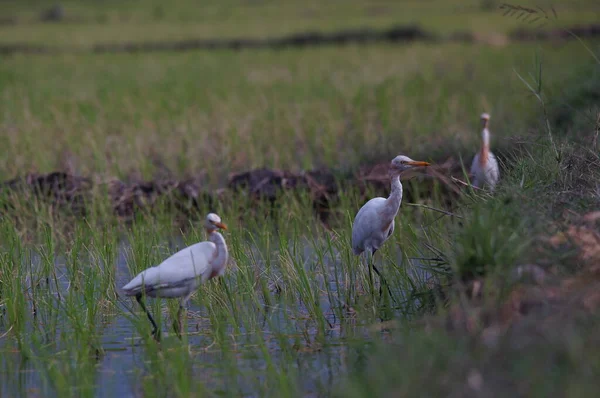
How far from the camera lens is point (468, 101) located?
12.6m

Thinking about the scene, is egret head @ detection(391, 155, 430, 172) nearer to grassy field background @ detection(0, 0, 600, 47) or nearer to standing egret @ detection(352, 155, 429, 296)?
standing egret @ detection(352, 155, 429, 296)

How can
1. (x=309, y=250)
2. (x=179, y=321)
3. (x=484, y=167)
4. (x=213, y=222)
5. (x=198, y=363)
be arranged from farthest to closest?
(x=309, y=250) < (x=484, y=167) < (x=179, y=321) < (x=213, y=222) < (x=198, y=363)

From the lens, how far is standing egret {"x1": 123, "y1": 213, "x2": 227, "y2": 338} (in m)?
4.02

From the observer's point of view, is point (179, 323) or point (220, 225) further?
point (179, 323)

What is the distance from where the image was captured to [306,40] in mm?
28797

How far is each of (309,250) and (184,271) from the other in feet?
8.79

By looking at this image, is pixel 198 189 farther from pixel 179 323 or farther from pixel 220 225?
pixel 220 225

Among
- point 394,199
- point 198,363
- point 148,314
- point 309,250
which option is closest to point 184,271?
point 148,314

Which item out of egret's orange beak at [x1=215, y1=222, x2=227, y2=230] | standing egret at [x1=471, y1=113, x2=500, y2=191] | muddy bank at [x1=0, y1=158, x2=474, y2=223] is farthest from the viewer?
muddy bank at [x1=0, y1=158, x2=474, y2=223]

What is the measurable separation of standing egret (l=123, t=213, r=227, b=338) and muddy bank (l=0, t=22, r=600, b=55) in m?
22.6

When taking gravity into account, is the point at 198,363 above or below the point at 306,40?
below

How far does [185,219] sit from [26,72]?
12.8m

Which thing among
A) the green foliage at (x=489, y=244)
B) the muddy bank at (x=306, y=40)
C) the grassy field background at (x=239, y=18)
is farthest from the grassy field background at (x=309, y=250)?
the grassy field background at (x=239, y=18)

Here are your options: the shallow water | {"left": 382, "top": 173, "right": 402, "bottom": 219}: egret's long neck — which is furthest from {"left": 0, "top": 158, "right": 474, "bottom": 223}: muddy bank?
the shallow water
